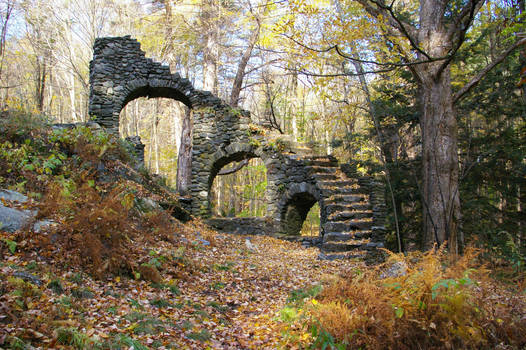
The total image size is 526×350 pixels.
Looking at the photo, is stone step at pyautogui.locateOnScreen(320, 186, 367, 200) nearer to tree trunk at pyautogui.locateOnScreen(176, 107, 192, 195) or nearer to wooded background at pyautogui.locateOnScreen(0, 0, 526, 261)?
wooded background at pyautogui.locateOnScreen(0, 0, 526, 261)

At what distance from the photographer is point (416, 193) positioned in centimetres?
1188

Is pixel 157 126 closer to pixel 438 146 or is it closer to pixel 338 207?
pixel 338 207

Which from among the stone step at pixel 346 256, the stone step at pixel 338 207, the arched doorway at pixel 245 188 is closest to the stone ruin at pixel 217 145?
the stone step at pixel 338 207

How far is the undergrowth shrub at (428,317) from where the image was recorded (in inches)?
111

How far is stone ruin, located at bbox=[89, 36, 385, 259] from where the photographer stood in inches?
497

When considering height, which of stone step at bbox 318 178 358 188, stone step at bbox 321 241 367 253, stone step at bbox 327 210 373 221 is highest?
stone step at bbox 318 178 358 188

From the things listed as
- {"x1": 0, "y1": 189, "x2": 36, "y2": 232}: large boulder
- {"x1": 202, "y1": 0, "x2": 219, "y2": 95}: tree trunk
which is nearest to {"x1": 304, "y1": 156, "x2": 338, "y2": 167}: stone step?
{"x1": 202, "y1": 0, "x2": 219, "y2": 95}: tree trunk

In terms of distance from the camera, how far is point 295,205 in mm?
13305

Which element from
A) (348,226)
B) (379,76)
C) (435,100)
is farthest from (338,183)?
(379,76)

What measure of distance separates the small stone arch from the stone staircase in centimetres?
94

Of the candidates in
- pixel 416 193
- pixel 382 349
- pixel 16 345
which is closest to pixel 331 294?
pixel 382 349

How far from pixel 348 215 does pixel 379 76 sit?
742cm

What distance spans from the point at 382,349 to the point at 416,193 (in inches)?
386

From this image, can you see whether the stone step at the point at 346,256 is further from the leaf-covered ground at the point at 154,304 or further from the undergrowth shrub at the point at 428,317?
the undergrowth shrub at the point at 428,317
